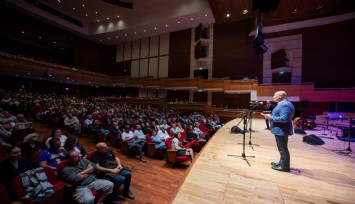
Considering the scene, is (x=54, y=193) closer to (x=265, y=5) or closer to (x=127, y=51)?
(x=265, y=5)

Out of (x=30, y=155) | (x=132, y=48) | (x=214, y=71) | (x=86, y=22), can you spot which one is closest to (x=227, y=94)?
(x=214, y=71)

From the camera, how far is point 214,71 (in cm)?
1400

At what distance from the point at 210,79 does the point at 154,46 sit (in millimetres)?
7459

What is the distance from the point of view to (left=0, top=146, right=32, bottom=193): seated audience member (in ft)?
7.11

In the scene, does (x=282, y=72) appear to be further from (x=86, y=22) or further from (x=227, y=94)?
(x=86, y=22)

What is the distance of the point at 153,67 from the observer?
16922 mm

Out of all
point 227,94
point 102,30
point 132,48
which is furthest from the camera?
point 132,48

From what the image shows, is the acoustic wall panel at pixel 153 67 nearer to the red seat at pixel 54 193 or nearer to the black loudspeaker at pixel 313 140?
the black loudspeaker at pixel 313 140

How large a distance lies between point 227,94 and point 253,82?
276 centimetres

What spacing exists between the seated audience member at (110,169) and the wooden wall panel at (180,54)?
41.7ft

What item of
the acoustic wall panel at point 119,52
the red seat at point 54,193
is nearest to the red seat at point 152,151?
the red seat at point 54,193

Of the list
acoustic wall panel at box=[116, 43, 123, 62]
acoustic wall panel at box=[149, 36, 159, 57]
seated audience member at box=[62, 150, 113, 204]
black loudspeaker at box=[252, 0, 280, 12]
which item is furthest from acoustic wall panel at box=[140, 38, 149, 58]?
seated audience member at box=[62, 150, 113, 204]

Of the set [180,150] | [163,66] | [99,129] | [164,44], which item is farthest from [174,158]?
[164,44]

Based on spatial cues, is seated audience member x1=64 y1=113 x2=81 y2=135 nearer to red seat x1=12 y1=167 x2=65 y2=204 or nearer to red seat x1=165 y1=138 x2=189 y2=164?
red seat x1=165 y1=138 x2=189 y2=164
